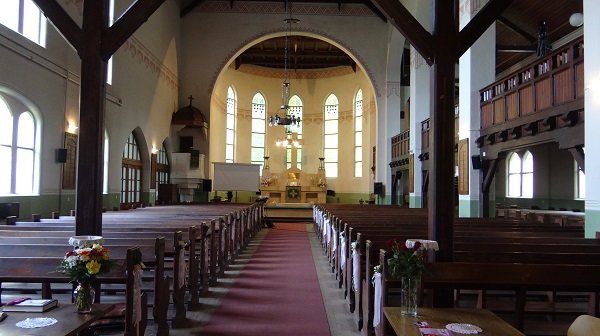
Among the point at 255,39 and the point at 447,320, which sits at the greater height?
the point at 255,39

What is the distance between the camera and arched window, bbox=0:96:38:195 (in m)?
7.96

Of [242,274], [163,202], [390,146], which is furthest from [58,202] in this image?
[390,146]

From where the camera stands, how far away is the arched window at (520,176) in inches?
564

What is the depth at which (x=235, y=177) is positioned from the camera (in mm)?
17297

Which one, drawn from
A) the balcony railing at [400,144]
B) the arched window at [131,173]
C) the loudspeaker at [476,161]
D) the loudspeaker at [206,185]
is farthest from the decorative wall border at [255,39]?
the loudspeaker at [476,161]

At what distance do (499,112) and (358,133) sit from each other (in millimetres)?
13875

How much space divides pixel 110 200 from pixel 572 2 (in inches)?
503

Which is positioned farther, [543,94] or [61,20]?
[543,94]

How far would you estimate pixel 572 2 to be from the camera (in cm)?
1165

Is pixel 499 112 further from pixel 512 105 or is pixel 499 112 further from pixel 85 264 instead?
pixel 85 264

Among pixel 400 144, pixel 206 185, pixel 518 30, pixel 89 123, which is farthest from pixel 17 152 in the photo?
pixel 518 30

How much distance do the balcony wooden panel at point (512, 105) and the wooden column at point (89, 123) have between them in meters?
6.92

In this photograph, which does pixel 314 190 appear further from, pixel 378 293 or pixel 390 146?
pixel 378 293

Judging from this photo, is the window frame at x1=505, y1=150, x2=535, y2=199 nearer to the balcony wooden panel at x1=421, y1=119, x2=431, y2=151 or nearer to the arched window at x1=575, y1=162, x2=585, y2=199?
the arched window at x1=575, y1=162, x2=585, y2=199
